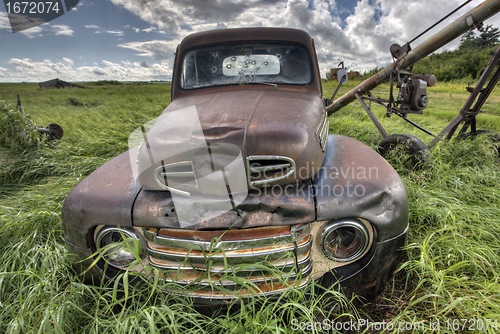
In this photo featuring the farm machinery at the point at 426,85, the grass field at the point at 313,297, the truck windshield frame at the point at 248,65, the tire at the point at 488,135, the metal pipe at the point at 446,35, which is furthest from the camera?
the tire at the point at 488,135

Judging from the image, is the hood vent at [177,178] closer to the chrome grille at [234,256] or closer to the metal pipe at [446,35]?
the chrome grille at [234,256]

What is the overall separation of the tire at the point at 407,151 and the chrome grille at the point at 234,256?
7.99 feet

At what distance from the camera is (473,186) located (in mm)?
2881

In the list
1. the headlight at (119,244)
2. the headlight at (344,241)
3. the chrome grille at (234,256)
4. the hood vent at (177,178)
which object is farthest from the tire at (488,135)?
the headlight at (119,244)

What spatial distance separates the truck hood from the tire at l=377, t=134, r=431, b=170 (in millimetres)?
2048

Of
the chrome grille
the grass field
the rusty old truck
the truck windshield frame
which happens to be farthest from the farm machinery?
the chrome grille

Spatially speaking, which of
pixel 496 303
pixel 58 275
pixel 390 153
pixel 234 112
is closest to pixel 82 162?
pixel 58 275

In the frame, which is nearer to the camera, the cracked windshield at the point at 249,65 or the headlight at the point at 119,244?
the headlight at the point at 119,244

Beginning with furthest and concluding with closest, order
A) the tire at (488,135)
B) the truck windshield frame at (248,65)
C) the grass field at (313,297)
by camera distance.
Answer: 1. the tire at (488,135)
2. the truck windshield frame at (248,65)
3. the grass field at (313,297)

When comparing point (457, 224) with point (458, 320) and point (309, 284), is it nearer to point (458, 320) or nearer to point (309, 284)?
point (458, 320)

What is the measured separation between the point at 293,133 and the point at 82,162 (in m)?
3.98

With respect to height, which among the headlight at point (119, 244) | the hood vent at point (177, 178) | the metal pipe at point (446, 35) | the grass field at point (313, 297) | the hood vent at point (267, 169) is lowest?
the grass field at point (313, 297)

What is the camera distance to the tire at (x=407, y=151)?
10.3ft

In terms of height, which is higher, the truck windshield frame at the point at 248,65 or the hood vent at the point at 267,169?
the truck windshield frame at the point at 248,65
